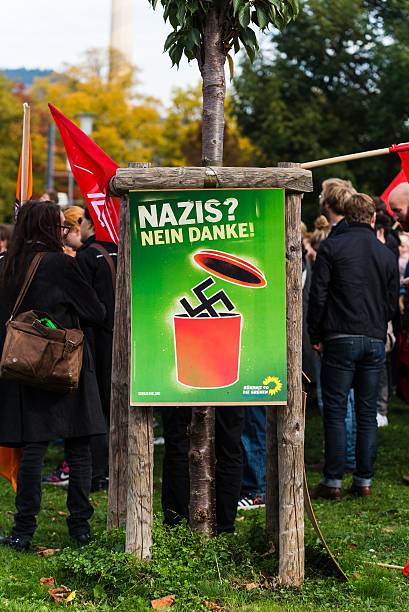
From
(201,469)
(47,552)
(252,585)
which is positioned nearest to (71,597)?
(252,585)

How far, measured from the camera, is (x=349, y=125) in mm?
→ 24422

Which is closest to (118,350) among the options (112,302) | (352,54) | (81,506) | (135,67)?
(81,506)

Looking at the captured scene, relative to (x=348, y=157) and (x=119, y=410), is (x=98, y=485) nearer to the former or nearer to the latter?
(x=119, y=410)

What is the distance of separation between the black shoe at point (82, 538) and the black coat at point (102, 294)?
5.42 feet

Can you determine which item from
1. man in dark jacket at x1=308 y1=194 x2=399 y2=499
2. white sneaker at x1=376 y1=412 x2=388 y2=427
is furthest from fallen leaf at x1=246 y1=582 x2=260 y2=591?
white sneaker at x1=376 y1=412 x2=388 y2=427

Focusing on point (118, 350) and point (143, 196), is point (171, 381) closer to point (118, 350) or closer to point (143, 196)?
point (118, 350)

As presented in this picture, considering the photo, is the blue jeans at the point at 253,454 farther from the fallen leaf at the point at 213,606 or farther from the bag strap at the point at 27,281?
the fallen leaf at the point at 213,606

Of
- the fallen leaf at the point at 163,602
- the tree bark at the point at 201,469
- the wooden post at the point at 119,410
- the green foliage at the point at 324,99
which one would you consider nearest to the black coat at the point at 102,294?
the wooden post at the point at 119,410

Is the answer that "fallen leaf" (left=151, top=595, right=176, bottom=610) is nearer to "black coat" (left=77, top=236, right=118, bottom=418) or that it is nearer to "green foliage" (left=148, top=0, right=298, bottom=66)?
"green foliage" (left=148, top=0, right=298, bottom=66)

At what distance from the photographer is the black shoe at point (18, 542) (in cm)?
646

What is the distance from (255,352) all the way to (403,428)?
6.70 metres

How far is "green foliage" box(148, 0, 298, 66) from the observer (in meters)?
5.51

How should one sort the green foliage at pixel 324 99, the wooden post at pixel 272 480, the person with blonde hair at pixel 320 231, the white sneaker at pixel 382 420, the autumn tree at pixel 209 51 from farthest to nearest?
the green foliage at pixel 324 99 < the white sneaker at pixel 382 420 < the person with blonde hair at pixel 320 231 < the wooden post at pixel 272 480 < the autumn tree at pixel 209 51

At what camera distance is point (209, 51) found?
224 inches
